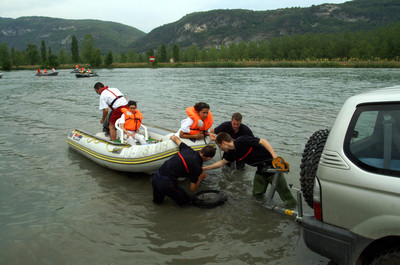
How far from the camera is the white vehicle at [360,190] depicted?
8.74 feet

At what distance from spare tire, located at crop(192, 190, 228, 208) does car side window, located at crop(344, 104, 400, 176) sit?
331 centimetres

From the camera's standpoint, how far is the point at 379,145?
9.64 feet

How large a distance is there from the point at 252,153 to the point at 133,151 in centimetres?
306

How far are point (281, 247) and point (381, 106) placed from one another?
2582 millimetres

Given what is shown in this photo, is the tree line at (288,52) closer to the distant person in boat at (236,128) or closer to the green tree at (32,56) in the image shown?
the green tree at (32,56)

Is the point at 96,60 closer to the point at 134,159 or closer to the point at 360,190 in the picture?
the point at 134,159

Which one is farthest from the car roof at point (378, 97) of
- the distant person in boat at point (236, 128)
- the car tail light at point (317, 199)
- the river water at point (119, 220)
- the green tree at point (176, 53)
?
the green tree at point (176, 53)

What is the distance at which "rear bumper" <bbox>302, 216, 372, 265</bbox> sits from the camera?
288cm

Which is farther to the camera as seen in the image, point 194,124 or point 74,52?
point 74,52

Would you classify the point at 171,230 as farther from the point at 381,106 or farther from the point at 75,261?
the point at 381,106

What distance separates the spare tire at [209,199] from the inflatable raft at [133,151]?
1.09 m

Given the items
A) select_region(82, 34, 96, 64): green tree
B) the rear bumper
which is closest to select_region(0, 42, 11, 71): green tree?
select_region(82, 34, 96, 64): green tree

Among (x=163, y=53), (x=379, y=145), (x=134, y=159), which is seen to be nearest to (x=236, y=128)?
(x=134, y=159)

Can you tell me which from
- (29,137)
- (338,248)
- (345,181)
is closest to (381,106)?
(345,181)
